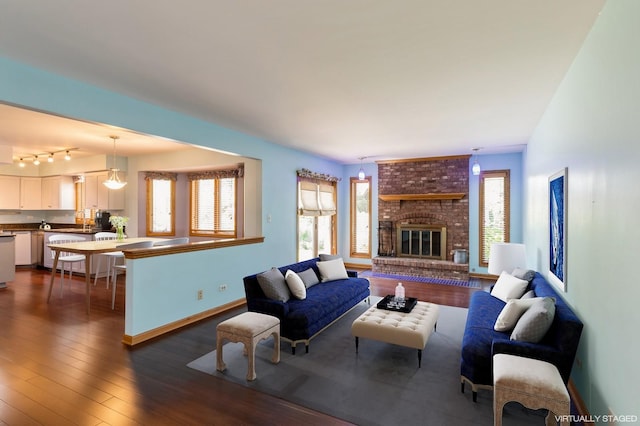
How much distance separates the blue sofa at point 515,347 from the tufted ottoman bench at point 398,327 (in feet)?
1.37

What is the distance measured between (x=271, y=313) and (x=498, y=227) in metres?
5.63

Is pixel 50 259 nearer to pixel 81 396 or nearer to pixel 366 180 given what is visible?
pixel 81 396

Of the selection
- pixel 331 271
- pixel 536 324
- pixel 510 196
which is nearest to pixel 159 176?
pixel 331 271

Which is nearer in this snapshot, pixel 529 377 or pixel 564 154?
pixel 529 377

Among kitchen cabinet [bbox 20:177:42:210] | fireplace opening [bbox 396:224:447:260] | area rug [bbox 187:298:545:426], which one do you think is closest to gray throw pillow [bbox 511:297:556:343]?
area rug [bbox 187:298:545:426]

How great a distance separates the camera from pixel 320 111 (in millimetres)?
3982

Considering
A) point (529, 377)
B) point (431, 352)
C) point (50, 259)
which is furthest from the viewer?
point (50, 259)

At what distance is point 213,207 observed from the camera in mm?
7043

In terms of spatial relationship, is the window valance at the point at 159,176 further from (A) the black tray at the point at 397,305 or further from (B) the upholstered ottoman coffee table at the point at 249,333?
(A) the black tray at the point at 397,305

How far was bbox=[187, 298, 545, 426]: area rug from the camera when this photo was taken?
93.5 inches

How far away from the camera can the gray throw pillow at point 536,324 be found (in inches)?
98.0

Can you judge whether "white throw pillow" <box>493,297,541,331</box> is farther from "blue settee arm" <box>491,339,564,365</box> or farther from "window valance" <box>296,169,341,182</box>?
"window valance" <box>296,169,341,182</box>

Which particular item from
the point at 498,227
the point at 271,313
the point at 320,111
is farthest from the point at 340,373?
the point at 498,227

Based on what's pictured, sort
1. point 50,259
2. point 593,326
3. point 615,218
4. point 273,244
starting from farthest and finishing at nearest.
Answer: point 50,259 < point 273,244 < point 593,326 < point 615,218
